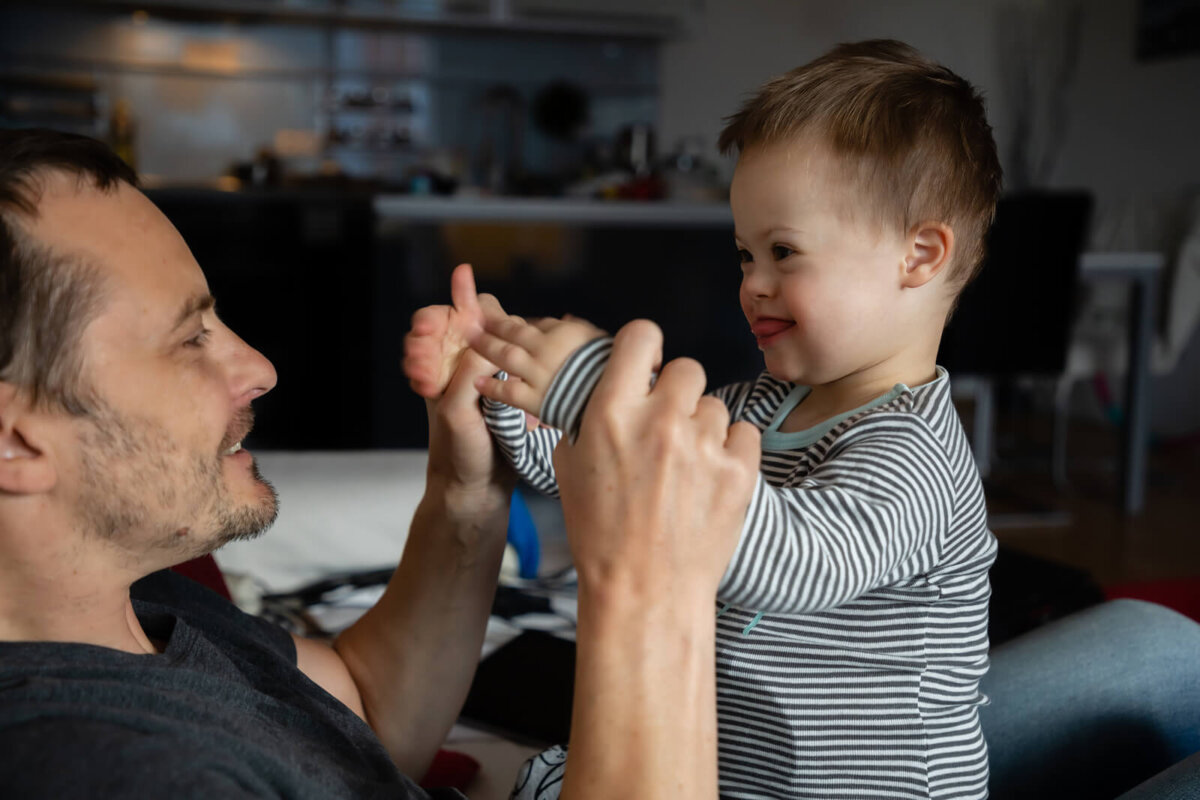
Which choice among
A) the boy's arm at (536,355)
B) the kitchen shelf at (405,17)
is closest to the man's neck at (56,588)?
the boy's arm at (536,355)

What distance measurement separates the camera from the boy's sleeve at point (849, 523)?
2.06ft

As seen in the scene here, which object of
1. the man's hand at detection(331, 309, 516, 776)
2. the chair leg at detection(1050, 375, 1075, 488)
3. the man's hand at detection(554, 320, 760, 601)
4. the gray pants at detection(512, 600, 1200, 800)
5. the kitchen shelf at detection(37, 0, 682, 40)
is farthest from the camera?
the kitchen shelf at detection(37, 0, 682, 40)

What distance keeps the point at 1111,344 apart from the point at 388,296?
3.07 m

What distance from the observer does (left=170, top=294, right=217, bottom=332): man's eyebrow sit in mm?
792

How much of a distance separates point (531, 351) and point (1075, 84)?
6.80m

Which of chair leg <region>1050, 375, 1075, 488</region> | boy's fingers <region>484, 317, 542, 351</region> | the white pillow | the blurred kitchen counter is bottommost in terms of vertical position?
chair leg <region>1050, 375, 1075, 488</region>

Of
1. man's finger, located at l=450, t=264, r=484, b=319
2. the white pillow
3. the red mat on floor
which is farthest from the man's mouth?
the red mat on floor

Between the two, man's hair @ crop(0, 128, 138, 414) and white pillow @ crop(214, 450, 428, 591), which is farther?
white pillow @ crop(214, 450, 428, 591)

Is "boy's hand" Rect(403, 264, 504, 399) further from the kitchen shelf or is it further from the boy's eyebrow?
the kitchen shelf

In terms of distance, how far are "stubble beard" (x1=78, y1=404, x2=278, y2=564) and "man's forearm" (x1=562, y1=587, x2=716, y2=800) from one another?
35 centimetres

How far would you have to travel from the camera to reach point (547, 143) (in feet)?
22.7

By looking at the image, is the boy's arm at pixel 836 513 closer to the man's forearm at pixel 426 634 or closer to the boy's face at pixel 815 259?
the boy's face at pixel 815 259

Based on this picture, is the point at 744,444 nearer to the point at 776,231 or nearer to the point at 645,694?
the point at 645,694

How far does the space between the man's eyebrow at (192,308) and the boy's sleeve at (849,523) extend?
0.44m
